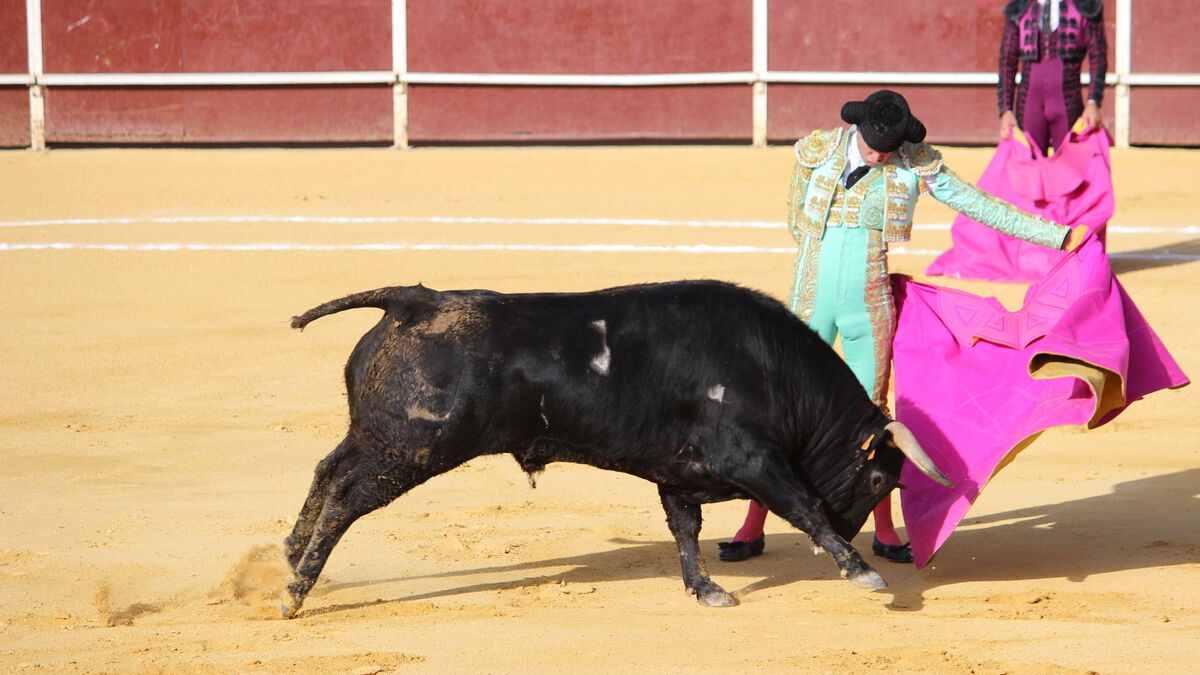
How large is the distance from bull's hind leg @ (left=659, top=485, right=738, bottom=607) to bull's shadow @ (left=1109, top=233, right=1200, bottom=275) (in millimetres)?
5156

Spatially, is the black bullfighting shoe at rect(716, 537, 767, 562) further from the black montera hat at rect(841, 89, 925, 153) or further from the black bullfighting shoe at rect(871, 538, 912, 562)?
the black montera hat at rect(841, 89, 925, 153)

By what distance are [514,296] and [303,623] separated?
912mm

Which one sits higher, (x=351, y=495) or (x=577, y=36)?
(x=577, y=36)

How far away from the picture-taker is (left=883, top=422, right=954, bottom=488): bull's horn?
371 centimetres

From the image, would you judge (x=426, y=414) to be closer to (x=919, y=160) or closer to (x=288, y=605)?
(x=288, y=605)

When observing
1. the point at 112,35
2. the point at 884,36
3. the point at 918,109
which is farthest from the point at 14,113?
the point at 918,109

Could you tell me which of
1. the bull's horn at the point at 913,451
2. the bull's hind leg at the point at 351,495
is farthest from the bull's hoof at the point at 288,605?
the bull's horn at the point at 913,451

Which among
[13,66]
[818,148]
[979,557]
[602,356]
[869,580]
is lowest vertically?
[979,557]

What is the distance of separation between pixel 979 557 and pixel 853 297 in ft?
2.71

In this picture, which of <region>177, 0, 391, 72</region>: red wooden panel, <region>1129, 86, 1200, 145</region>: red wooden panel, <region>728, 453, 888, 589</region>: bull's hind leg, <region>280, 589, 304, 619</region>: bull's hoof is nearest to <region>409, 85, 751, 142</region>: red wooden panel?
<region>177, 0, 391, 72</region>: red wooden panel

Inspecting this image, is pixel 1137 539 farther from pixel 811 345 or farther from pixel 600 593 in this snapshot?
pixel 600 593

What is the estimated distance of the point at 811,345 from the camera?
391cm

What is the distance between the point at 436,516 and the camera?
4797 millimetres

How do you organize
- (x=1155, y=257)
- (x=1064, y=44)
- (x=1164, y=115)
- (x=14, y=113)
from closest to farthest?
(x=1064, y=44) → (x=1155, y=257) → (x=1164, y=115) → (x=14, y=113)
